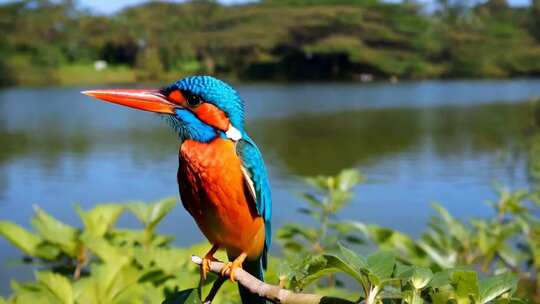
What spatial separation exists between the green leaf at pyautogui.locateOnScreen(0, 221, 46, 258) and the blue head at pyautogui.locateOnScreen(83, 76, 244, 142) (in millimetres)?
928

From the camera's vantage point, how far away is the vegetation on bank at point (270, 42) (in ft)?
130

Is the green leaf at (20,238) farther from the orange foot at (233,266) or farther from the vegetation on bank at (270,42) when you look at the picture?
the vegetation on bank at (270,42)

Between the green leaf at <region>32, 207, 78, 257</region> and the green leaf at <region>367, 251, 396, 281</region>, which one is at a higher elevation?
the green leaf at <region>367, 251, 396, 281</region>

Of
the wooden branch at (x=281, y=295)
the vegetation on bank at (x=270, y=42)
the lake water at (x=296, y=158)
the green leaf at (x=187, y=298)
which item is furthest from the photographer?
the vegetation on bank at (x=270, y=42)

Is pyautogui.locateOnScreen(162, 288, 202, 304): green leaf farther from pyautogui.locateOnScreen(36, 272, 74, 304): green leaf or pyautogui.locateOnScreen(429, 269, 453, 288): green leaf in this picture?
pyautogui.locateOnScreen(36, 272, 74, 304): green leaf

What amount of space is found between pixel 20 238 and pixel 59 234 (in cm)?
10

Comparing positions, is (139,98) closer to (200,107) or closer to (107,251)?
(200,107)

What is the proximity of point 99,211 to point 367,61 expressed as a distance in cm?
4152

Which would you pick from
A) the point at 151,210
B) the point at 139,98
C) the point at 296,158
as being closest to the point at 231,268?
the point at 139,98

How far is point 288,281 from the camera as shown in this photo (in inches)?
37.5

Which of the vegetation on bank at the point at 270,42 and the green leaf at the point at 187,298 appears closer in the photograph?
the green leaf at the point at 187,298

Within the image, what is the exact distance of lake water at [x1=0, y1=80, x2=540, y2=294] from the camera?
6660 mm

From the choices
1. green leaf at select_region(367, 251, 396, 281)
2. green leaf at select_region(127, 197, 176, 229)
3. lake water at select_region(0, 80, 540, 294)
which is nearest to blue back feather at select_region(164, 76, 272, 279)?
green leaf at select_region(367, 251, 396, 281)

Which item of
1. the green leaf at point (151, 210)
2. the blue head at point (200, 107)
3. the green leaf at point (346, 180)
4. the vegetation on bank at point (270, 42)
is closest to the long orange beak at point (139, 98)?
the blue head at point (200, 107)
